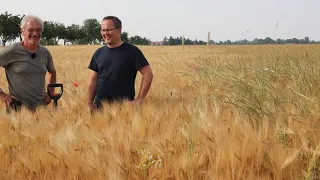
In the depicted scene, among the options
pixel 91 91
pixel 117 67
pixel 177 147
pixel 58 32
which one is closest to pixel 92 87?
pixel 91 91

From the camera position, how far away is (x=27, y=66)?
127 inches

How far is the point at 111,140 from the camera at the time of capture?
1.61m

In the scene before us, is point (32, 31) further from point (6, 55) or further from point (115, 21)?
point (115, 21)

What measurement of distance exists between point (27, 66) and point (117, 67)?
0.93 m

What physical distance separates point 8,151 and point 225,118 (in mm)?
1231

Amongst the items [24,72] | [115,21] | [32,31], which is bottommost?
[24,72]

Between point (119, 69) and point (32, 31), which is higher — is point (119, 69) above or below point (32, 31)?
below

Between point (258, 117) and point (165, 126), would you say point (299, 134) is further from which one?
point (165, 126)

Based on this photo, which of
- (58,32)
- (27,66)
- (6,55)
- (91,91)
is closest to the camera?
(6,55)

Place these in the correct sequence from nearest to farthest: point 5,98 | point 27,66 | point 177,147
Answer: point 177,147, point 5,98, point 27,66

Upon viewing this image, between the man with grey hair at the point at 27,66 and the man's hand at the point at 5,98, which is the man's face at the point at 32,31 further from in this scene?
the man's hand at the point at 5,98

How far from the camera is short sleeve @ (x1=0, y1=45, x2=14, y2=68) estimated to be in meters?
3.08

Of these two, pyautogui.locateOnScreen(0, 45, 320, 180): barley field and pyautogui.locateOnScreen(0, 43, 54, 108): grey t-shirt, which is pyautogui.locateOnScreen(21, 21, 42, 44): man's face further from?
pyautogui.locateOnScreen(0, 45, 320, 180): barley field

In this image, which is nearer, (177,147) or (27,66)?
(177,147)
